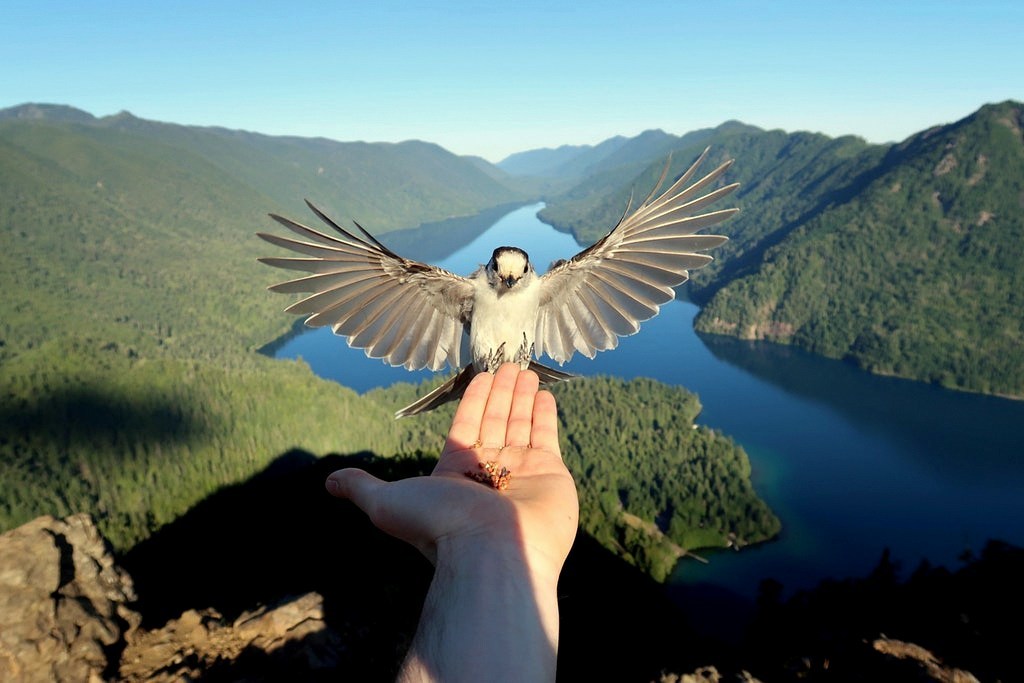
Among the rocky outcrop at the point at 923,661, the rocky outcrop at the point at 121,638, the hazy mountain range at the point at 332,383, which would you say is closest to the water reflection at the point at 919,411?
the hazy mountain range at the point at 332,383

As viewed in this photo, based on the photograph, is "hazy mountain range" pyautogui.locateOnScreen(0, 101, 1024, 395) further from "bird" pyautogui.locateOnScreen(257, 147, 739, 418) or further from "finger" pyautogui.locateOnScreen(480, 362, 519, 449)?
"finger" pyautogui.locateOnScreen(480, 362, 519, 449)

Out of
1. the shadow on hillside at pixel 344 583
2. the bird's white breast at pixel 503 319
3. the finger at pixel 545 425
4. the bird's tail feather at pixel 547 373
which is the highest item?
the bird's white breast at pixel 503 319

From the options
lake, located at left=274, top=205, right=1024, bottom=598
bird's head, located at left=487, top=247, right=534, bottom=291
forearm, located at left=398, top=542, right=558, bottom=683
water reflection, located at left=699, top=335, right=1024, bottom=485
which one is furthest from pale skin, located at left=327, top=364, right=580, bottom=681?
water reflection, located at left=699, top=335, right=1024, bottom=485

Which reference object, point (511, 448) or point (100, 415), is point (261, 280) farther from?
point (511, 448)

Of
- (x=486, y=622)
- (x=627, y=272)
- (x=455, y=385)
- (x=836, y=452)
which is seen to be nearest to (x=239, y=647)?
(x=455, y=385)

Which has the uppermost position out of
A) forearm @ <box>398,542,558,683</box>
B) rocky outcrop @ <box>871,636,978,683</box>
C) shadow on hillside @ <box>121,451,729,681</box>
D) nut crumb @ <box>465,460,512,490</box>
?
nut crumb @ <box>465,460,512,490</box>

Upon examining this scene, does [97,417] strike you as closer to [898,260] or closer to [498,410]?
[498,410]

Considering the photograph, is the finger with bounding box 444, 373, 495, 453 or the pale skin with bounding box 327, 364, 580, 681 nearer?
the pale skin with bounding box 327, 364, 580, 681

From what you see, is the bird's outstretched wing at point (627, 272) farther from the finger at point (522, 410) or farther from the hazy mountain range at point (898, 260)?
the hazy mountain range at point (898, 260)
